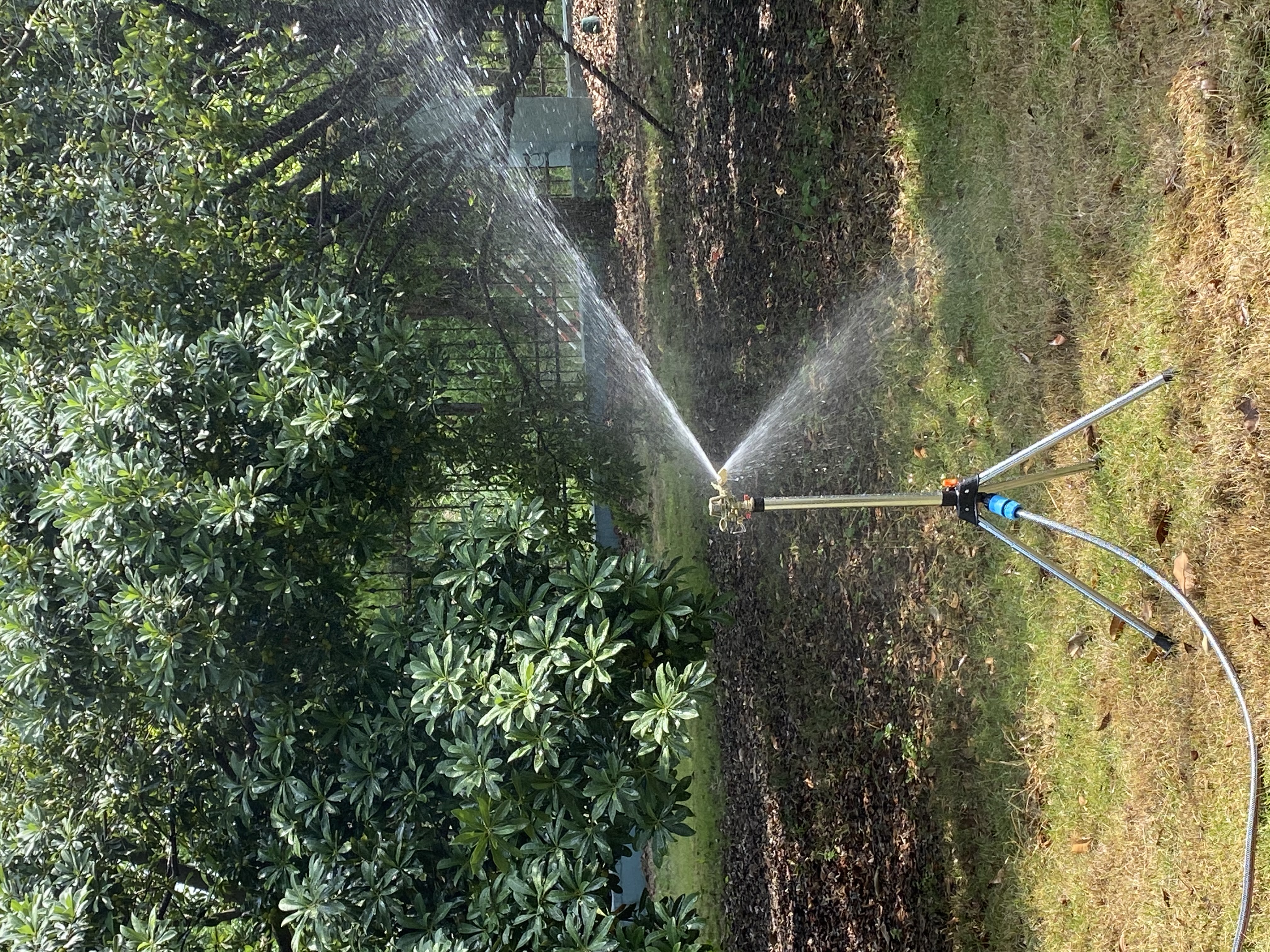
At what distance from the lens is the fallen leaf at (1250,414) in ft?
10.8

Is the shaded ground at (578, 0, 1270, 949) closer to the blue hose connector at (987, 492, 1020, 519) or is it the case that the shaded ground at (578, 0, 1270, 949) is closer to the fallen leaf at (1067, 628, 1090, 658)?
the fallen leaf at (1067, 628, 1090, 658)

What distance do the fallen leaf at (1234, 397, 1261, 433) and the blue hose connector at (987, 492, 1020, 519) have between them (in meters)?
0.87

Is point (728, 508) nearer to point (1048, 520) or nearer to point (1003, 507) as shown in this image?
point (1003, 507)

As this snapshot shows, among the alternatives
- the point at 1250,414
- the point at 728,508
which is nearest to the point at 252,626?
the point at 728,508

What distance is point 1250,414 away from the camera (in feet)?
10.9

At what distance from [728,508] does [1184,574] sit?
1.64 meters

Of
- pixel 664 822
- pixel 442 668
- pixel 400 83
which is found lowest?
pixel 664 822

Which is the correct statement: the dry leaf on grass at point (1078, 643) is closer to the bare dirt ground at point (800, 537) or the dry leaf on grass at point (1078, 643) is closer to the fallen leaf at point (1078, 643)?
the fallen leaf at point (1078, 643)

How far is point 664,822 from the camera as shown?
387 centimetres

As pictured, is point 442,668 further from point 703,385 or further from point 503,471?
point 703,385

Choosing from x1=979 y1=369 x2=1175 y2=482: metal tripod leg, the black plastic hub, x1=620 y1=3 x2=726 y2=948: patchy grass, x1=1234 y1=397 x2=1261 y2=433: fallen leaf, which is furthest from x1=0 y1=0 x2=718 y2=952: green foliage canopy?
x1=620 y1=3 x2=726 y2=948: patchy grass

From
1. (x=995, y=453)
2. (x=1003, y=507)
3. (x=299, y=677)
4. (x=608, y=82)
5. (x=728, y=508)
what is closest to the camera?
(x=1003, y=507)

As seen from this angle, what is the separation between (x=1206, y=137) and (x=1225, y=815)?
7.67ft

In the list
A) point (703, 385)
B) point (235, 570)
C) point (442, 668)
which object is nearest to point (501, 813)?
point (442, 668)
